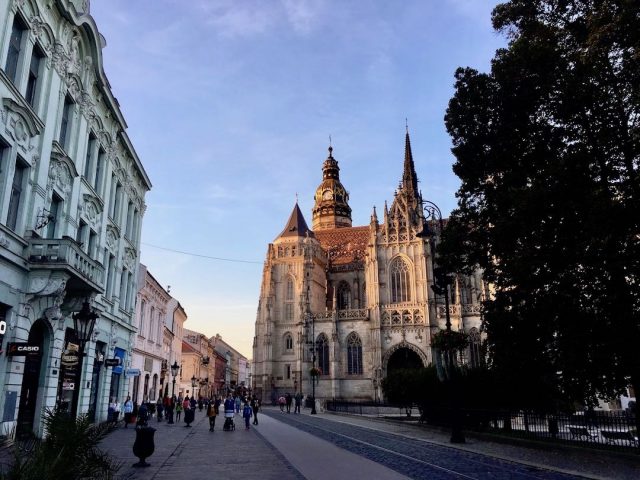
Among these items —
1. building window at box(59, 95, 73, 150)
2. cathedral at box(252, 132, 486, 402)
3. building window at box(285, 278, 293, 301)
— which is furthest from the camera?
building window at box(285, 278, 293, 301)

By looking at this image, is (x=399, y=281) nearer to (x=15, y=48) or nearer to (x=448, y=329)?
(x=448, y=329)

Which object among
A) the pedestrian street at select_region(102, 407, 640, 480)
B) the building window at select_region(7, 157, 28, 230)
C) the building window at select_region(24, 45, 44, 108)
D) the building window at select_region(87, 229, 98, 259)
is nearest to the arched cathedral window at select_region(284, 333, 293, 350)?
the building window at select_region(87, 229, 98, 259)

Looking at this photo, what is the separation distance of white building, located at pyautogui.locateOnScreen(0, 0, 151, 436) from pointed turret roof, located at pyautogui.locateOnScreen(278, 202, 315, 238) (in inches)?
1997

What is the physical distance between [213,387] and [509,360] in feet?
284

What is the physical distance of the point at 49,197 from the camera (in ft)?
50.8

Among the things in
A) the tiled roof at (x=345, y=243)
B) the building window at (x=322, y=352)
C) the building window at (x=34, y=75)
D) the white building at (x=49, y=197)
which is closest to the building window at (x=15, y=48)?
the white building at (x=49, y=197)

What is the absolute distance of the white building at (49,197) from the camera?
13.0 metres

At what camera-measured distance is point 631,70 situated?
1423 cm

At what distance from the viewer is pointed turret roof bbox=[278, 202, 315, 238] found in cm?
7231

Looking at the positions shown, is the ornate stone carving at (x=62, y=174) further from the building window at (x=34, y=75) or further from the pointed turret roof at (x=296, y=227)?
the pointed turret roof at (x=296, y=227)

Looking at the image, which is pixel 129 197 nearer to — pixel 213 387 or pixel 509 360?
pixel 509 360

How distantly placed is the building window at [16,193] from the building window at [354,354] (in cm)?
5033

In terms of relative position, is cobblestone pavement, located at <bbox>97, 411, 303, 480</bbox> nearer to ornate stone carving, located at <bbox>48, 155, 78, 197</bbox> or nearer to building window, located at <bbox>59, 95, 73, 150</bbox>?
ornate stone carving, located at <bbox>48, 155, 78, 197</bbox>

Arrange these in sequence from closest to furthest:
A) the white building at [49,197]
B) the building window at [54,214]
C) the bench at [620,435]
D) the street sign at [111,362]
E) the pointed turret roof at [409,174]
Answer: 1. the white building at [49,197]
2. the bench at [620,435]
3. the building window at [54,214]
4. the street sign at [111,362]
5. the pointed turret roof at [409,174]
